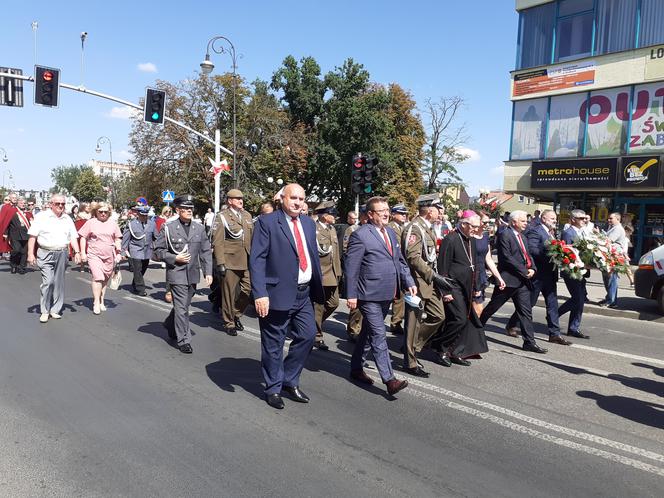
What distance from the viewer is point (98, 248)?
8.77 m

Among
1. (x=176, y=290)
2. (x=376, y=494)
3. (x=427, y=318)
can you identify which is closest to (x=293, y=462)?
(x=376, y=494)

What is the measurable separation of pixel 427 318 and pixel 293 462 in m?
2.97

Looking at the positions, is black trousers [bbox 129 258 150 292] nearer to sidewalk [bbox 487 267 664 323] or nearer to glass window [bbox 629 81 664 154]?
sidewalk [bbox 487 267 664 323]

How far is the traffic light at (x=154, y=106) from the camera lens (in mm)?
19938

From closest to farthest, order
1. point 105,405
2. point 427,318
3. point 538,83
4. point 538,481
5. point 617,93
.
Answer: point 538,481
point 105,405
point 427,318
point 617,93
point 538,83

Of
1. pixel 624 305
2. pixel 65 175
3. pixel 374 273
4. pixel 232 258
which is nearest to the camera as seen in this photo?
pixel 374 273

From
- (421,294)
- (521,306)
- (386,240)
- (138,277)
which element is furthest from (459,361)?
(138,277)

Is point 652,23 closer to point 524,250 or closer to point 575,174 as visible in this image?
point 575,174

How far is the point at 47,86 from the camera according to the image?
18.5 m

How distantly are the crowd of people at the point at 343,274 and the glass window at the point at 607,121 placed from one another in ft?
49.4

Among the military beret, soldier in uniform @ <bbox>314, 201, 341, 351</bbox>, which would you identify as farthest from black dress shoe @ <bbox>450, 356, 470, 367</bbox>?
the military beret

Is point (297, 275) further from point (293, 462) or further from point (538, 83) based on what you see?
point (538, 83)

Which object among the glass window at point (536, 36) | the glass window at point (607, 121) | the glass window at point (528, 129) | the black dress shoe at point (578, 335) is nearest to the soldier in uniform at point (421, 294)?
the black dress shoe at point (578, 335)

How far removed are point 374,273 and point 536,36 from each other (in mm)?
23421
